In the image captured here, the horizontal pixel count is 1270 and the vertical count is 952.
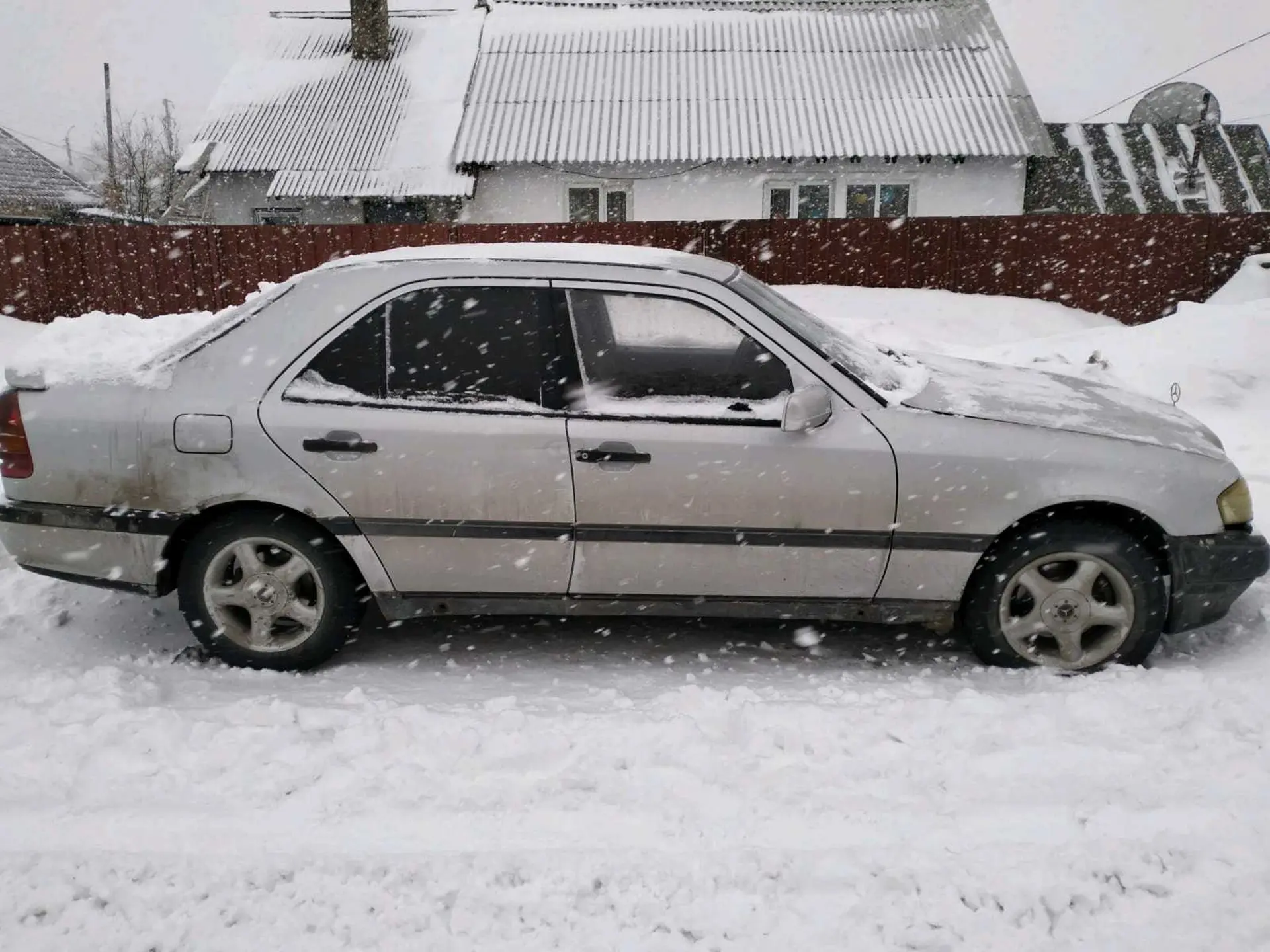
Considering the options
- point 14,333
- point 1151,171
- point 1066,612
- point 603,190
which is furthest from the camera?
point 1151,171

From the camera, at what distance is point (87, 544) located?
145 inches

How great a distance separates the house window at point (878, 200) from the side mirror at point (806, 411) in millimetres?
15895

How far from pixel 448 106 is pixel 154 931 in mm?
19586

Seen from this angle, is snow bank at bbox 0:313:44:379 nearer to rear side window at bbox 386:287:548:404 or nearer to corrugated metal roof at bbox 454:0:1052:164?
corrugated metal roof at bbox 454:0:1052:164

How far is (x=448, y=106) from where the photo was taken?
1969cm

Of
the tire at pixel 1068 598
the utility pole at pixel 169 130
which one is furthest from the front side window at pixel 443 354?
the utility pole at pixel 169 130

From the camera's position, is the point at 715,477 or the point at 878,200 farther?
the point at 878,200

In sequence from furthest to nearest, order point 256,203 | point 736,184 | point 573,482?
point 256,203, point 736,184, point 573,482

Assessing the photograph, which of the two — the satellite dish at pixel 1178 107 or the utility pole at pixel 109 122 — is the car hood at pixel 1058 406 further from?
the utility pole at pixel 109 122

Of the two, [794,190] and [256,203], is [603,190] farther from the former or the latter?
[256,203]

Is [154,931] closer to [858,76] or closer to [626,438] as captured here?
[626,438]

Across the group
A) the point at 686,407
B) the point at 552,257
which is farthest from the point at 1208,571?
the point at 552,257

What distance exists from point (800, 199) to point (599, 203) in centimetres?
388

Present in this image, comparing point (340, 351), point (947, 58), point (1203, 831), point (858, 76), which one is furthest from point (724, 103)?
point (1203, 831)
